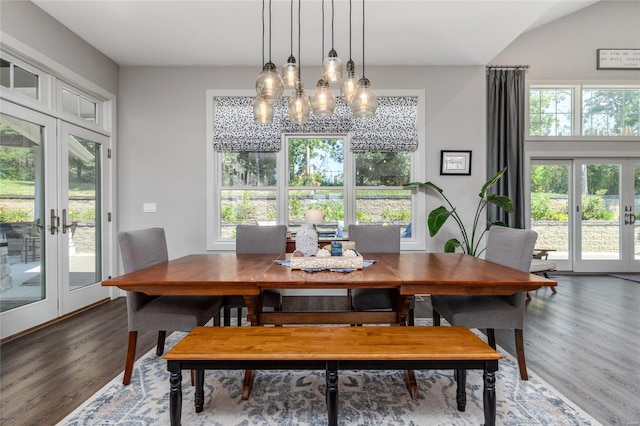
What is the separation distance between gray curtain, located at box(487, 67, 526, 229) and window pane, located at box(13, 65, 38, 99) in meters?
5.50

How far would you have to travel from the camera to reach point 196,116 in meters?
4.15

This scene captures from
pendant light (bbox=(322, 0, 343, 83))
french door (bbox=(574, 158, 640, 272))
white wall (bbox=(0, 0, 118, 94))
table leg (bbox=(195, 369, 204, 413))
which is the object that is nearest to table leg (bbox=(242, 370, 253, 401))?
table leg (bbox=(195, 369, 204, 413))

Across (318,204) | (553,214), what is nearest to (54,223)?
(318,204)

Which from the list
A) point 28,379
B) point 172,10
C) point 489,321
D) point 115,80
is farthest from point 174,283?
point 115,80

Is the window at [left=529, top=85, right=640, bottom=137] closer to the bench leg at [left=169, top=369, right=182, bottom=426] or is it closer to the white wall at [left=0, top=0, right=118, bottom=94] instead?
the bench leg at [left=169, top=369, right=182, bottom=426]

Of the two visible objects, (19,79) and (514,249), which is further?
(19,79)

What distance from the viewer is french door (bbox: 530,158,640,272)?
17.6ft

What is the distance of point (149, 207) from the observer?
414 centimetres

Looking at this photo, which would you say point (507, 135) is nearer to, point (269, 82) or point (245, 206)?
point (245, 206)

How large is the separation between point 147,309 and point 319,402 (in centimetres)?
117

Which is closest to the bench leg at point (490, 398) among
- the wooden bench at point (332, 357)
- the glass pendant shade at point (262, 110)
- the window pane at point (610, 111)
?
the wooden bench at point (332, 357)

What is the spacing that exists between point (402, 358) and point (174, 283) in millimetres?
1168

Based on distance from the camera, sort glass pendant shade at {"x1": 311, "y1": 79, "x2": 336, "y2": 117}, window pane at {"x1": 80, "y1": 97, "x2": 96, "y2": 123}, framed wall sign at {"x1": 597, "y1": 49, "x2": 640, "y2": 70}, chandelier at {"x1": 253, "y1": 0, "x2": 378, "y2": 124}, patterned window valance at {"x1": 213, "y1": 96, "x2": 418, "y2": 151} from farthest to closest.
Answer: framed wall sign at {"x1": 597, "y1": 49, "x2": 640, "y2": 70}
patterned window valance at {"x1": 213, "y1": 96, "x2": 418, "y2": 151}
window pane at {"x1": 80, "y1": 97, "x2": 96, "y2": 123}
glass pendant shade at {"x1": 311, "y1": 79, "x2": 336, "y2": 117}
chandelier at {"x1": 253, "y1": 0, "x2": 378, "y2": 124}

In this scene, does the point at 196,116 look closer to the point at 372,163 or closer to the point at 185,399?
the point at 372,163
